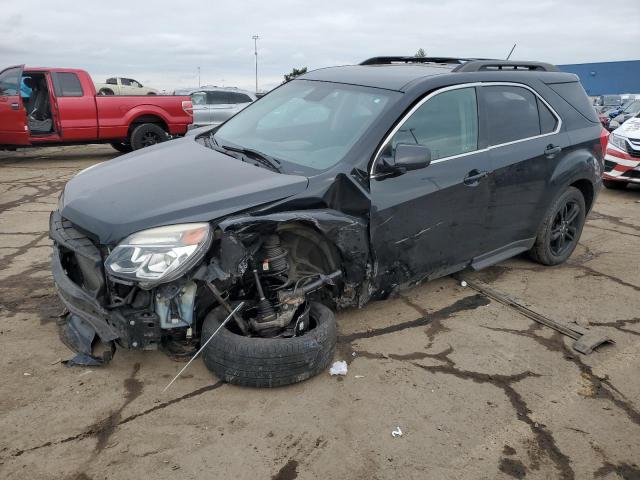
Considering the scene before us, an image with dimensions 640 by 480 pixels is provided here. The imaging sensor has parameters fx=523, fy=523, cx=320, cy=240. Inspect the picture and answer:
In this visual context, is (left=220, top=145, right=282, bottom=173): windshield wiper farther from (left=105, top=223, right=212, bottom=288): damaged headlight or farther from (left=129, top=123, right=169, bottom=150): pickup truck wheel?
(left=129, top=123, right=169, bottom=150): pickup truck wheel

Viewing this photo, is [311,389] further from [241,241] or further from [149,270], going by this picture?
[149,270]

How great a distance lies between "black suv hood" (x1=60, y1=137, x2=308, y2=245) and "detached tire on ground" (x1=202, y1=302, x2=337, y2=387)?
0.64 meters

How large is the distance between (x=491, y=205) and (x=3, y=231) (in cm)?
509

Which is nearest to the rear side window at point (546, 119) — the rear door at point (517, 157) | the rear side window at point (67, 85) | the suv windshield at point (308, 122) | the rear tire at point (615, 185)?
the rear door at point (517, 157)

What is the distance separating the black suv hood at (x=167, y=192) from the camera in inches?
108

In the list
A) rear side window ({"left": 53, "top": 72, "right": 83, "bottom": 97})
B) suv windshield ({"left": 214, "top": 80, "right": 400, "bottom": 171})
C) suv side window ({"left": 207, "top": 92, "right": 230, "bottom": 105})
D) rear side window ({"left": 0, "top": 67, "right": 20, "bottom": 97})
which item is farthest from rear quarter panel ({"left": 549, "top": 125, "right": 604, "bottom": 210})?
suv side window ({"left": 207, "top": 92, "right": 230, "bottom": 105})

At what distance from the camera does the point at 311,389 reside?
2949 millimetres

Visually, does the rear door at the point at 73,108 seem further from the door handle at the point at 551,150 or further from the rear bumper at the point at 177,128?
the door handle at the point at 551,150

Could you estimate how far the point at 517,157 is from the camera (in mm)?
4051

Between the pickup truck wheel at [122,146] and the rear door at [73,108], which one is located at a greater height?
the rear door at [73,108]

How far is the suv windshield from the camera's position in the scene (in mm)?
3367

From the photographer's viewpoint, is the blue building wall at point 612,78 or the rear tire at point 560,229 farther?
the blue building wall at point 612,78

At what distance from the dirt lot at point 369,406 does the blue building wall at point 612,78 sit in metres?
Result: 52.3

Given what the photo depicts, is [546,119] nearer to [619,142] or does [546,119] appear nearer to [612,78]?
[619,142]
